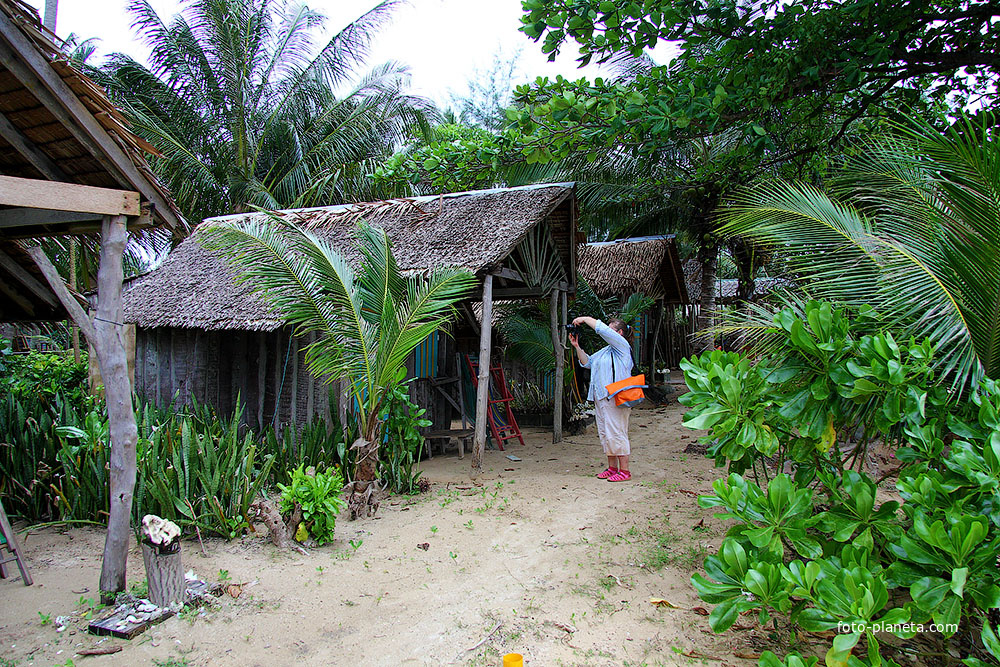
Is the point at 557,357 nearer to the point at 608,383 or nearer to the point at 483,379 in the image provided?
the point at 483,379

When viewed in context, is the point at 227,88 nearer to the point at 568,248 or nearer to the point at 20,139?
the point at 568,248

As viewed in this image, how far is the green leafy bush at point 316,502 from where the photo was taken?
4227 mm

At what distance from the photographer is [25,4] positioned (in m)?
2.86

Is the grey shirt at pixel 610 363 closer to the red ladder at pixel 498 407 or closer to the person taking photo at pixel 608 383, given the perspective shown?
the person taking photo at pixel 608 383

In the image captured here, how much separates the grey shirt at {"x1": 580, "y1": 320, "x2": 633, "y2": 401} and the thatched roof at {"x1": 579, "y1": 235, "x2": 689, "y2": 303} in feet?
17.7

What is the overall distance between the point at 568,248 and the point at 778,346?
5.44 meters

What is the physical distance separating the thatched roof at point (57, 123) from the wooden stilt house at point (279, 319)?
2.73 metres

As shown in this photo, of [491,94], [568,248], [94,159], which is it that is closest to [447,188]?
[568,248]

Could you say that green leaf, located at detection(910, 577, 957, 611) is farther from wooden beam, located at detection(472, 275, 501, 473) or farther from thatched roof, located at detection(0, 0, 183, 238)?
wooden beam, located at detection(472, 275, 501, 473)

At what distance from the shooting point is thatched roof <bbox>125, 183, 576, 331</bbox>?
20.7ft

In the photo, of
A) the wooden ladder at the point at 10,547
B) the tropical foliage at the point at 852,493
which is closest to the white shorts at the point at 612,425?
the tropical foliage at the point at 852,493

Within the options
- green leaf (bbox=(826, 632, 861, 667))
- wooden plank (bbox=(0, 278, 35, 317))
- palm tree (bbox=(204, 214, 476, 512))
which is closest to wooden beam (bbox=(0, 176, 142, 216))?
palm tree (bbox=(204, 214, 476, 512))

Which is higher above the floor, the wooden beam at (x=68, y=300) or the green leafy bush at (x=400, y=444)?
the wooden beam at (x=68, y=300)

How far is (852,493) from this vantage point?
2580 millimetres
